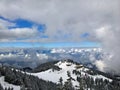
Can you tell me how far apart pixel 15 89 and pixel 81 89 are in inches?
4580

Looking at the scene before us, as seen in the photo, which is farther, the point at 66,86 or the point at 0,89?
the point at 0,89

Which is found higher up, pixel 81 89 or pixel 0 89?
pixel 81 89

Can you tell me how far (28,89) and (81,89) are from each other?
356 feet

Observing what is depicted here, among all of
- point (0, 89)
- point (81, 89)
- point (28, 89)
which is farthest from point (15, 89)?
point (81, 89)

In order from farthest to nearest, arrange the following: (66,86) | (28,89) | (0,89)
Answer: (28,89)
(0,89)
(66,86)

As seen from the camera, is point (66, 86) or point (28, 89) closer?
point (66, 86)

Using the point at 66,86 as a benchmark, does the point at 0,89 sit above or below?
below

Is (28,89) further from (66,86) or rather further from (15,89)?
(66,86)

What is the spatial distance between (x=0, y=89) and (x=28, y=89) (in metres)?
33.5

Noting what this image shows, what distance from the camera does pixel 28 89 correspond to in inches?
7495

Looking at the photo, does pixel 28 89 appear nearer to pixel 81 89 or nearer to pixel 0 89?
pixel 0 89

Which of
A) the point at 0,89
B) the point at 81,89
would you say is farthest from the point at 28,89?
the point at 81,89

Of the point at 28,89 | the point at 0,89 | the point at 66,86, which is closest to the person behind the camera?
the point at 66,86

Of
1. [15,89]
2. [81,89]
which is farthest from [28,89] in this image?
[81,89]
